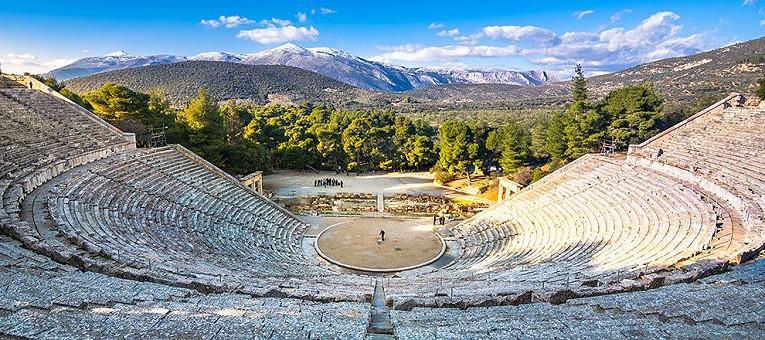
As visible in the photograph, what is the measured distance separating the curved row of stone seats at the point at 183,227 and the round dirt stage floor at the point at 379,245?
4.76 ft

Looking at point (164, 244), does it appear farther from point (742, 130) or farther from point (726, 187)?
point (742, 130)

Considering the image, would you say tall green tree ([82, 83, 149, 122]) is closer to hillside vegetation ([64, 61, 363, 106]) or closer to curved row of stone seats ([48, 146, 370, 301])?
curved row of stone seats ([48, 146, 370, 301])

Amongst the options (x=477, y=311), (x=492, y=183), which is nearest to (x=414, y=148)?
(x=492, y=183)

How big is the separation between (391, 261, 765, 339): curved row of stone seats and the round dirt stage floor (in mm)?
9227

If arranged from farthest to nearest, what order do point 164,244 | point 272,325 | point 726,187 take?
point 726,187 → point 164,244 → point 272,325

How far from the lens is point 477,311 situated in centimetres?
729

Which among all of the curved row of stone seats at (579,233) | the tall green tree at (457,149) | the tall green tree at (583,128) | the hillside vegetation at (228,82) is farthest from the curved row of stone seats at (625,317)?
the hillside vegetation at (228,82)

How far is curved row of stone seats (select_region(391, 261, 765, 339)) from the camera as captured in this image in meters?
6.09

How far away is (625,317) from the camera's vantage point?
6.63 meters

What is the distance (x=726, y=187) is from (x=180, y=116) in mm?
32978

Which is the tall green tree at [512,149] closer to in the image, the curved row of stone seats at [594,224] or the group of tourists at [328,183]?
the curved row of stone seats at [594,224]

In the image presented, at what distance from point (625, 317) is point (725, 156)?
14654 millimetres

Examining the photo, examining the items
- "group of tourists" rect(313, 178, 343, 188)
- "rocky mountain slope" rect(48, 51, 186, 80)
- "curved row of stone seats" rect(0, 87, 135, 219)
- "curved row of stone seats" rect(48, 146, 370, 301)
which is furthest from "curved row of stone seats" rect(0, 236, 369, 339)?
"rocky mountain slope" rect(48, 51, 186, 80)

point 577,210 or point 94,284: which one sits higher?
point 94,284
